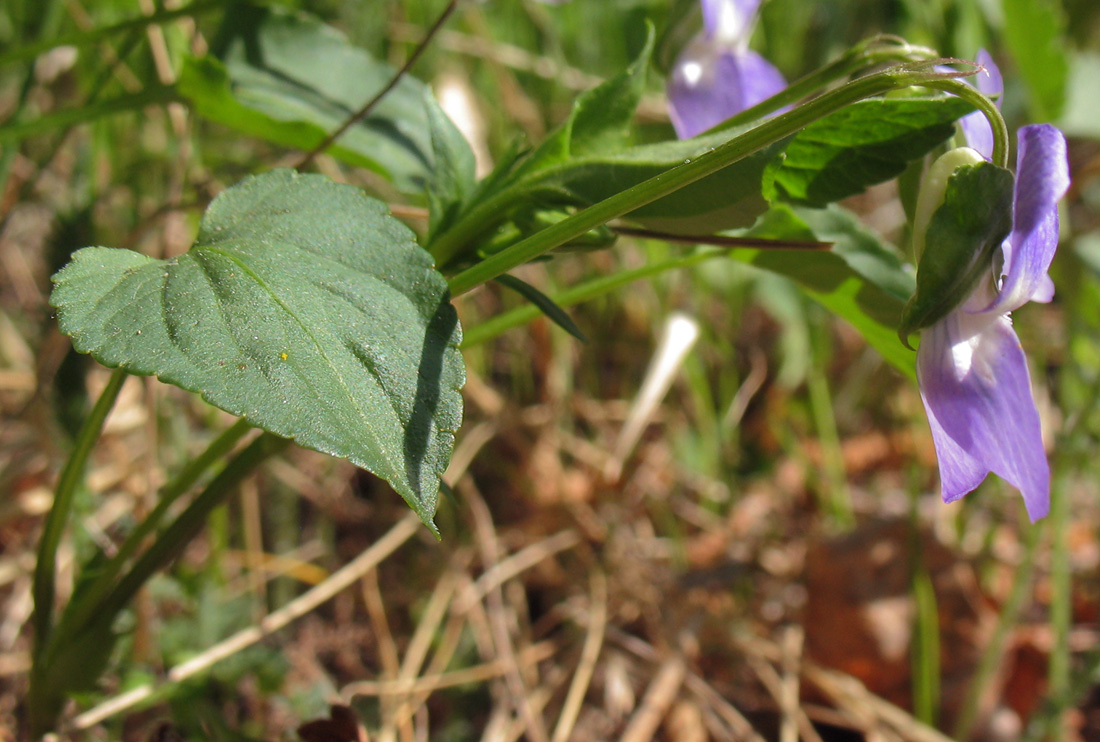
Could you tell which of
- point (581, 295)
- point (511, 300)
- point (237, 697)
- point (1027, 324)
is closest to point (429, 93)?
point (581, 295)

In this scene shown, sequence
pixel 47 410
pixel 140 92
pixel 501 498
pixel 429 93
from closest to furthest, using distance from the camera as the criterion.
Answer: pixel 429 93 → pixel 140 92 → pixel 47 410 → pixel 501 498

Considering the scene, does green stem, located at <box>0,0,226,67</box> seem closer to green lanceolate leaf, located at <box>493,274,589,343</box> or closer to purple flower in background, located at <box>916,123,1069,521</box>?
green lanceolate leaf, located at <box>493,274,589,343</box>

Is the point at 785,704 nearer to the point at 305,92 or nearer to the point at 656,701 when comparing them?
the point at 656,701

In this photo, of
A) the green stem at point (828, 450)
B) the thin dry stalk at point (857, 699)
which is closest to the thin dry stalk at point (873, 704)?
the thin dry stalk at point (857, 699)

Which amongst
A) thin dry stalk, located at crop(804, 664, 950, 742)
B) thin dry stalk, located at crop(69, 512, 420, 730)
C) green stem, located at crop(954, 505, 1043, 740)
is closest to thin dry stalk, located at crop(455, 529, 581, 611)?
thin dry stalk, located at crop(69, 512, 420, 730)

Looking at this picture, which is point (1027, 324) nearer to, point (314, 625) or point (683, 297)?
point (683, 297)

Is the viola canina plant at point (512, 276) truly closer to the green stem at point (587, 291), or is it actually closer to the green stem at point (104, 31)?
the green stem at point (587, 291)
